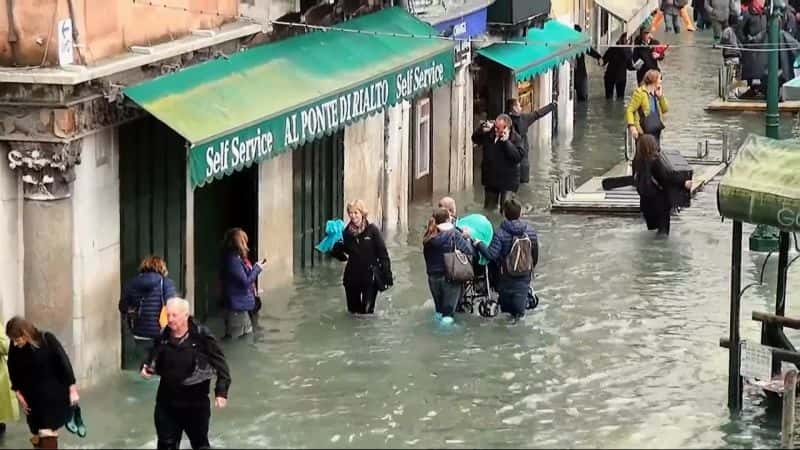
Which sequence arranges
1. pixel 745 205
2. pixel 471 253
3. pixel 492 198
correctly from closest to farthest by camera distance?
pixel 745 205, pixel 471 253, pixel 492 198

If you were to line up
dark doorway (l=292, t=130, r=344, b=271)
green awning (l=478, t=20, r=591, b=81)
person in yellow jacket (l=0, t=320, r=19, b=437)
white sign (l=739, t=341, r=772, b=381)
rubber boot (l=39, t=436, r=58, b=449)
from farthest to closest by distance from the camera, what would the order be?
green awning (l=478, t=20, r=591, b=81)
dark doorway (l=292, t=130, r=344, b=271)
white sign (l=739, t=341, r=772, b=381)
person in yellow jacket (l=0, t=320, r=19, b=437)
rubber boot (l=39, t=436, r=58, b=449)

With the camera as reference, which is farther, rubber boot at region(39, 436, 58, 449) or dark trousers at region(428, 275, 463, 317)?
dark trousers at region(428, 275, 463, 317)

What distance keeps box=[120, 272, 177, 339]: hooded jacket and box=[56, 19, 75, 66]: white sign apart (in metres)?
1.94

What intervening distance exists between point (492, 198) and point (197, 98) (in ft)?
30.9

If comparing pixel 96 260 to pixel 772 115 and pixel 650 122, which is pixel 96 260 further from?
pixel 650 122

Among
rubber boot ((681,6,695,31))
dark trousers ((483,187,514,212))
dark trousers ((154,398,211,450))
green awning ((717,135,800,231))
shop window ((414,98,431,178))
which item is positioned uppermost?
green awning ((717,135,800,231))

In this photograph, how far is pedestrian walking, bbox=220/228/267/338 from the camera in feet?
63.7

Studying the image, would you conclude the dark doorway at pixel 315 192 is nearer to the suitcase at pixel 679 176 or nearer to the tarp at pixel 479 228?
the tarp at pixel 479 228

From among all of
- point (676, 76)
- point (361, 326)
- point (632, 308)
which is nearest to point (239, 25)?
point (361, 326)

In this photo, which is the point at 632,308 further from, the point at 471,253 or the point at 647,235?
the point at 647,235

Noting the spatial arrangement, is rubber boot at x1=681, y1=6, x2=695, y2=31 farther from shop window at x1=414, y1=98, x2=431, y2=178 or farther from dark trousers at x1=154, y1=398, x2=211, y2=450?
dark trousers at x1=154, y1=398, x2=211, y2=450

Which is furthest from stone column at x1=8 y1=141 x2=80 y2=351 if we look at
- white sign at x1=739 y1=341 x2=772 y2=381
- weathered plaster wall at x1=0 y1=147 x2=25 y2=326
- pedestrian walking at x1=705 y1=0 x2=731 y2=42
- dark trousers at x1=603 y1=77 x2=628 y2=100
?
pedestrian walking at x1=705 y1=0 x2=731 y2=42

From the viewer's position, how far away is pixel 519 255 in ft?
66.5

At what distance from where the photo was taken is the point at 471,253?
2033 centimetres
